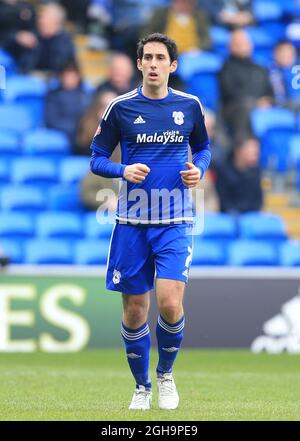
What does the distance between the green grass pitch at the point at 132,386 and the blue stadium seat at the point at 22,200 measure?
274 cm

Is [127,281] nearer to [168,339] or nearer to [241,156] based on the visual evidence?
[168,339]

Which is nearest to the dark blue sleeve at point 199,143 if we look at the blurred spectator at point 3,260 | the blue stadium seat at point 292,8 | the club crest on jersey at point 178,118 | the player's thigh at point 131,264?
the club crest on jersey at point 178,118

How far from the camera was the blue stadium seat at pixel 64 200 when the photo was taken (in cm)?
1430

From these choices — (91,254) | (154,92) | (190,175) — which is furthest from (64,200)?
(190,175)

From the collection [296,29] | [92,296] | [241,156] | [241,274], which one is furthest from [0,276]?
[296,29]

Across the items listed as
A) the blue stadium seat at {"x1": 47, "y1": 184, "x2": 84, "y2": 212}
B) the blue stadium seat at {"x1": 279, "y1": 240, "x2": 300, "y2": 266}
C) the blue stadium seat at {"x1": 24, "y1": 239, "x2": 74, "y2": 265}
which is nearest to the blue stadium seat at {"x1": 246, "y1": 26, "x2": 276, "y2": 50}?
the blue stadium seat at {"x1": 47, "y1": 184, "x2": 84, "y2": 212}

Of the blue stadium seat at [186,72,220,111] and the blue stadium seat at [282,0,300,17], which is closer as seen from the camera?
the blue stadium seat at [186,72,220,111]

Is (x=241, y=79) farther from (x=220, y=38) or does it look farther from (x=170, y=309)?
(x=170, y=309)

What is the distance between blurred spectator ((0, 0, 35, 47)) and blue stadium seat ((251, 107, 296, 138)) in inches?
134

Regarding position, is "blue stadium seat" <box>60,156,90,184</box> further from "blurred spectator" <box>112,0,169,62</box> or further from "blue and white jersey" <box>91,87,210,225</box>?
"blue and white jersey" <box>91,87,210,225</box>

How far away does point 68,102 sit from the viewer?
49.0 ft

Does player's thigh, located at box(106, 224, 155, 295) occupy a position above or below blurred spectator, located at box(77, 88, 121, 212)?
below

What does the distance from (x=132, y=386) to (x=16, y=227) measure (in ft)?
17.6

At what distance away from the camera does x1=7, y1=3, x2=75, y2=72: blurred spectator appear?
15789 millimetres
